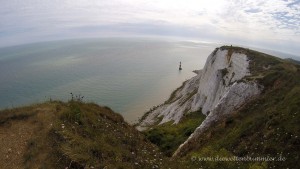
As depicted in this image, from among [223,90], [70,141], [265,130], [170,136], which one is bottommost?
[170,136]

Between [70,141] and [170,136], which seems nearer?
[70,141]

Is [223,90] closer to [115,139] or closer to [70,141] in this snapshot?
[115,139]

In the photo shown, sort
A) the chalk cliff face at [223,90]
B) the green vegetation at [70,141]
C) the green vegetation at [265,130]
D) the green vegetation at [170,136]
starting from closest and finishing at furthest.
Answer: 1. the green vegetation at [70,141]
2. the green vegetation at [265,130]
3. the chalk cliff face at [223,90]
4. the green vegetation at [170,136]

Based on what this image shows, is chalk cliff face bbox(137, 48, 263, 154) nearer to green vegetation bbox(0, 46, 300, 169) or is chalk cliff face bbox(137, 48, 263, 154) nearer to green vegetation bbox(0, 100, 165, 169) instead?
green vegetation bbox(0, 46, 300, 169)

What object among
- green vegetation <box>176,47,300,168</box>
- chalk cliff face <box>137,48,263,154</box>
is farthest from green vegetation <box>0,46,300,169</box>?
chalk cliff face <box>137,48,263,154</box>

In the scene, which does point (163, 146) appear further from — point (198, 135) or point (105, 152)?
point (105, 152)

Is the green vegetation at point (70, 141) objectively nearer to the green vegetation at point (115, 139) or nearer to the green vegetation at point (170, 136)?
the green vegetation at point (115, 139)

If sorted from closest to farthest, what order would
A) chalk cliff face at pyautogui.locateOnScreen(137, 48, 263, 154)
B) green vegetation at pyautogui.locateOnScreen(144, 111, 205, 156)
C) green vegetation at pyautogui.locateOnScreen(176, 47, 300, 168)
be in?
green vegetation at pyautogui.locateOnScreen(176, 47, 300, 168) < chalk cliff face at pyautogui.locateOnScreen(137, 48, 263, 154) < green vegetation at pyautogui.locateOnScreen(144, 111, 205, 156)

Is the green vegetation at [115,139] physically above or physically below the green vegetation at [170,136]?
above

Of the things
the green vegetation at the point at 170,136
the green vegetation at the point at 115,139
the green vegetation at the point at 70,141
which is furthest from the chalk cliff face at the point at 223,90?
the green vegetation at the point at 70,141

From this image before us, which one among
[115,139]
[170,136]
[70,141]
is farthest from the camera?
[170,136]

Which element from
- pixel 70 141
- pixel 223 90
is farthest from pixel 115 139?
pixel 223 90
